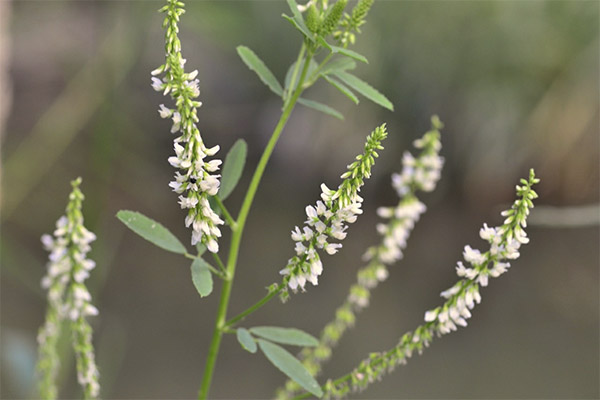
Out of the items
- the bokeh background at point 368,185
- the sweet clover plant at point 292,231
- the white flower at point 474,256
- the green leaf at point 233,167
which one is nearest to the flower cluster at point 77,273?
the sweet clover plant at point 292,231

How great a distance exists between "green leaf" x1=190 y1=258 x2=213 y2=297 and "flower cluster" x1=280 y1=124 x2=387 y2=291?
0.17ft

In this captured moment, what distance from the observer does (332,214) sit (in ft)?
1.21

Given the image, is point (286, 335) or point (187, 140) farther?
point (286, 335)

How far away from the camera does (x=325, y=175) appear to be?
2229 millimetres

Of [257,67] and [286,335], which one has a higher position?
[257,67]

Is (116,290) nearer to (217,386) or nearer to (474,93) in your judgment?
(217,386)

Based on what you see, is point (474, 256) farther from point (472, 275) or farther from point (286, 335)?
point (286, 335)

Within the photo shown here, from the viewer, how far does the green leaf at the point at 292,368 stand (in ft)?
1.49

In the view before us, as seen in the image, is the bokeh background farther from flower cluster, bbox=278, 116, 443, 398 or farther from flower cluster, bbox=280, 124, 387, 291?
flower cluster, bbox=280, 124, 387, 291

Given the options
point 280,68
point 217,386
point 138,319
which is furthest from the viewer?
point 280,68

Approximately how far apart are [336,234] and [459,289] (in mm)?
96

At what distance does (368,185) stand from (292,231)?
181 centimetres

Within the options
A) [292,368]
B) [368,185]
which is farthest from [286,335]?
[368,185]

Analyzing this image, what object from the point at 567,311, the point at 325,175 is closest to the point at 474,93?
the point at 325,175
